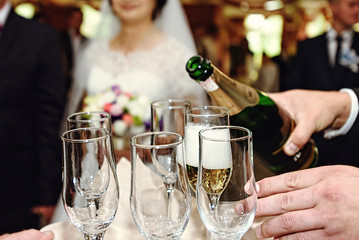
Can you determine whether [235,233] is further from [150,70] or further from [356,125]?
[150,70]

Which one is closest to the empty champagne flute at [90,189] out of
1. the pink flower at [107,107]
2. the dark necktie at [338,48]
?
the pink flower at [107,107]

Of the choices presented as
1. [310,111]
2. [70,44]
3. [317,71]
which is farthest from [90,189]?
[70,44]

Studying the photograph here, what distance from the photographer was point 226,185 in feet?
2.57

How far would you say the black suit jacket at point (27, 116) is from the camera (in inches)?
102

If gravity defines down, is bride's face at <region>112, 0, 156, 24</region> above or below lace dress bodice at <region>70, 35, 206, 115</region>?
above

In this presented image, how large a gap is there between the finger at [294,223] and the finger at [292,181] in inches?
3.4

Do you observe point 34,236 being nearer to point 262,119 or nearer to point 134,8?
point 262,119

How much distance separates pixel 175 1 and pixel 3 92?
1.73 meters

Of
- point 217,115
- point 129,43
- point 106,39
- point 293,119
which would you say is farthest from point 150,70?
point 217,115

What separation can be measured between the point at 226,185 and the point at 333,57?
11.0 feet

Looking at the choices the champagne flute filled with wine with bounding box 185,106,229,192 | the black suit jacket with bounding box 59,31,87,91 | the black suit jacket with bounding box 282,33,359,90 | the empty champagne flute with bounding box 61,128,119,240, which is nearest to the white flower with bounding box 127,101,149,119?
the champagne flute filled with wine with bounding box 185,106,229,192

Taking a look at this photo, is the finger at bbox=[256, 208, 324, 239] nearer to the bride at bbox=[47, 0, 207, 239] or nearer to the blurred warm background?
the bride at bbox=[47, 0, 207, 239]

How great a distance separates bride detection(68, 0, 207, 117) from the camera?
127 inches

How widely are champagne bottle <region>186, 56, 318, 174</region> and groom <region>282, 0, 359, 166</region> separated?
2.09m
